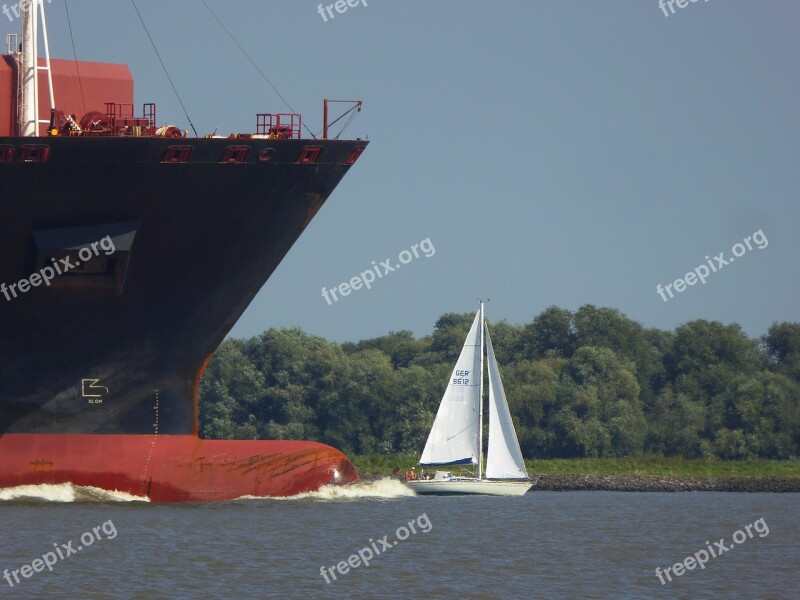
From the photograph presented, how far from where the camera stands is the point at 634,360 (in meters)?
122

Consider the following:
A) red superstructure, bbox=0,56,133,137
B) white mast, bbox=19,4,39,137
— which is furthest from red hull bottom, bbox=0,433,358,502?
red superstructure, bbox=0,56,133,137

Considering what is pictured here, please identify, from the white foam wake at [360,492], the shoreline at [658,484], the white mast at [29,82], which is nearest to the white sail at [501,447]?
the white foam wake at [360,492]

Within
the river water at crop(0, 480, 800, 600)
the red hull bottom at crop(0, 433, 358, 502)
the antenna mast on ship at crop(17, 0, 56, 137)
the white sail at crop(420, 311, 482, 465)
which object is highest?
the antenna mast on ship at crop(17, 0, 56, 137)

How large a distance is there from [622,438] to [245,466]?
61.6 m

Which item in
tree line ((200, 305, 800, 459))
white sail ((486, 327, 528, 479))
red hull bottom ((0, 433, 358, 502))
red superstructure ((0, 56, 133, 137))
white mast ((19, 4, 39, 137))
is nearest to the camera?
red hull bottom ((0, 433, 358, 502))

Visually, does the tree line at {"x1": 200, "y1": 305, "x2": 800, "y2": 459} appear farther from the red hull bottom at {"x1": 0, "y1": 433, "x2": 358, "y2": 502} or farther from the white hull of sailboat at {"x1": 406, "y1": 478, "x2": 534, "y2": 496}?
the red hull bottom at {"x1": 0, "y1": 433, "x2": 358, "y2": 502}

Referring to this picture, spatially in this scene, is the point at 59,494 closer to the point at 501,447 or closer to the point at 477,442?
the point at 477,442

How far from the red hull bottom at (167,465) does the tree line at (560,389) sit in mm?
56495

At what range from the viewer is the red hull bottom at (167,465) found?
1649 inches

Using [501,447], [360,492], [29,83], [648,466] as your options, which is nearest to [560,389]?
[648,466]

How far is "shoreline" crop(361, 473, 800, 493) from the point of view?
254ft

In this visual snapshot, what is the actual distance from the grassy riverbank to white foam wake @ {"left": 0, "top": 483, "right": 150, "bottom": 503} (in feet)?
140

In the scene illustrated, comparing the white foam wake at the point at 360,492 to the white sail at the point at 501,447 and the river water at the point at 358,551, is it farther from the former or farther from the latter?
the white sail at the point at 501,447

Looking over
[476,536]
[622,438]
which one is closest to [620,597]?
[476,536]
